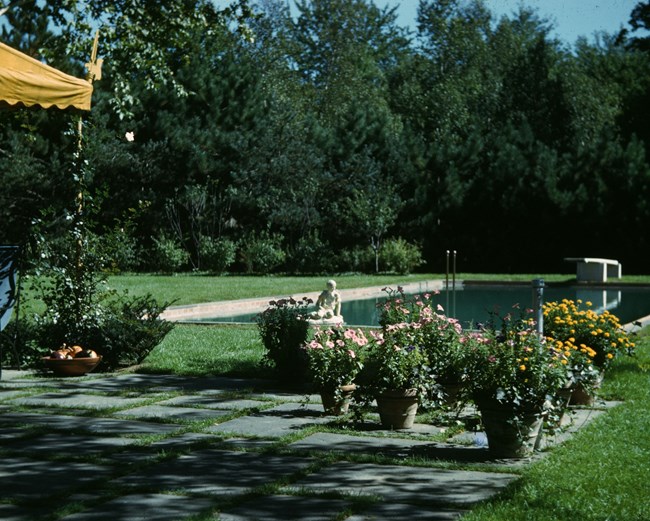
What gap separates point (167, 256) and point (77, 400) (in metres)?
17.5

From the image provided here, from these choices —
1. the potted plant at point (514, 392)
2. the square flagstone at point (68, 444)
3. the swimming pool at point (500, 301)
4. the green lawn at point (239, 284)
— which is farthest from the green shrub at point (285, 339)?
the green lawn at point (239, 284)

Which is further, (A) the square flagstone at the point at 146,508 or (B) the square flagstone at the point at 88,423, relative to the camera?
(B) the square flagstone at the point at 88,423

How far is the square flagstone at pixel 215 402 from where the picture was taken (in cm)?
656

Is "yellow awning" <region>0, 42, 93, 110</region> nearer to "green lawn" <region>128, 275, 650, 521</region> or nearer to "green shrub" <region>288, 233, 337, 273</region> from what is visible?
"green lawn" <region>128, 275, 650, 521</region>

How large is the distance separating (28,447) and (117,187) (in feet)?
66.9

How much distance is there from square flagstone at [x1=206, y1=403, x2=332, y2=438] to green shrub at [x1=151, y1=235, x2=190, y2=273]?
17884 millimetres

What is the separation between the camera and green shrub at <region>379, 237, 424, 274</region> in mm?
23641

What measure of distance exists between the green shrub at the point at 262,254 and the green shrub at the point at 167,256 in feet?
5.44

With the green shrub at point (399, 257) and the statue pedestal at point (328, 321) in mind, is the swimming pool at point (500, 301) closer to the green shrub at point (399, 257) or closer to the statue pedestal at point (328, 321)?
the green shrub at point (399, 257)

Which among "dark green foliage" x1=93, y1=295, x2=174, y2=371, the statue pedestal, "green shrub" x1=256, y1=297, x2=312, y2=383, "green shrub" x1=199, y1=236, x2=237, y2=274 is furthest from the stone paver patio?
"green shrub" x1=199, y1=236, x2=237, y2=274

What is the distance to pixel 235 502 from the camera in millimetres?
4016

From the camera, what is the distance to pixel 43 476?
448cm

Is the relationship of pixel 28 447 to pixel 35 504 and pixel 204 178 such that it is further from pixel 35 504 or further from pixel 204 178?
pixel 204 178

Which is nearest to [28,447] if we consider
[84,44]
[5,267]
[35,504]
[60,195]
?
[35,504]
